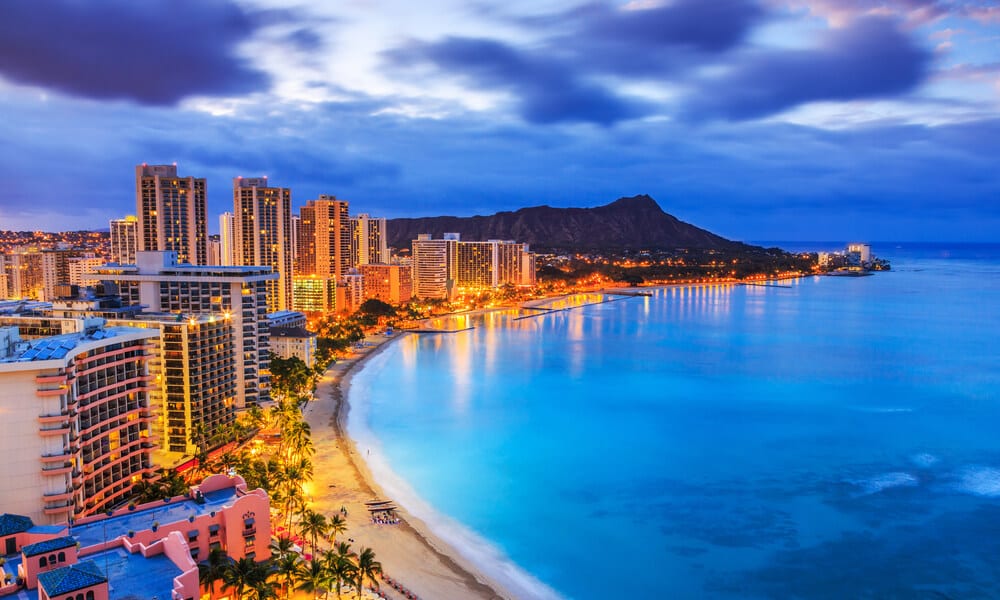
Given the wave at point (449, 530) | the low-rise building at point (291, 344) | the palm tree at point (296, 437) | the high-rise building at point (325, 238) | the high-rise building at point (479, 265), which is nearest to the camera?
the wave at point (449, 530)

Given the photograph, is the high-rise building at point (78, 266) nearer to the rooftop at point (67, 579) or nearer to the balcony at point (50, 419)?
the balcony at point (50, 419)

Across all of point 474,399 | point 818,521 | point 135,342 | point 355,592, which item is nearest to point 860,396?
point 818,521

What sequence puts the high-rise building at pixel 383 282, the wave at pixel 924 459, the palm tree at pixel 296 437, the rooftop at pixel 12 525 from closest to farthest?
the rooftop at pixel 12 525
the palm tree at pixel 296 437
the wave at pixel 924 459
the high-rise building at pixel 383 282

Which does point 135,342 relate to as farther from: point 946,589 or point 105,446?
point 946,589

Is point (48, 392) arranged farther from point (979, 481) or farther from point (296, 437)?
point (979, 481)

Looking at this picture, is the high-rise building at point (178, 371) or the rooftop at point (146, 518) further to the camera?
the high-rise building at point (178, 371)

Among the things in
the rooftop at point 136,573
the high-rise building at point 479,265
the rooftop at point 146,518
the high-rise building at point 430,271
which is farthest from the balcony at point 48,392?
the high-rise building at point 479,265

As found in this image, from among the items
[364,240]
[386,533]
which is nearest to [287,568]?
[386,533]
